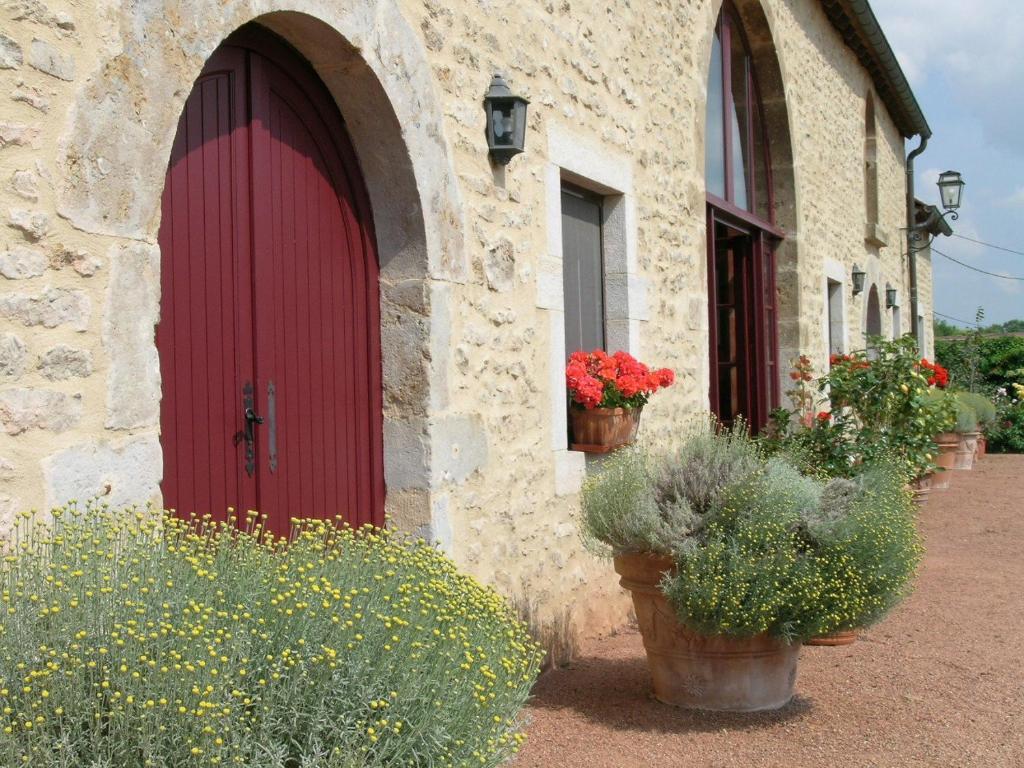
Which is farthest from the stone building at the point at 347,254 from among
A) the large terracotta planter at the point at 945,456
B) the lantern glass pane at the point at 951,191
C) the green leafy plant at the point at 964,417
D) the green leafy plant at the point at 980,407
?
the lantern glass pane at the point at 951,191

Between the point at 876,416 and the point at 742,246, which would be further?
the point at 742,246

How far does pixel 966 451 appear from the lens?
43.0ft

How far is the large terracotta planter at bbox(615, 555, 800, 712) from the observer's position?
3797 millimetres

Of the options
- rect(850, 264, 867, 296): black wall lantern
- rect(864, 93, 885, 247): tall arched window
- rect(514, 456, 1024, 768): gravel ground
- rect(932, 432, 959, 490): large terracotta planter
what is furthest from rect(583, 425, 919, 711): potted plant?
rect(864, 93, 885, 247): tall arched window

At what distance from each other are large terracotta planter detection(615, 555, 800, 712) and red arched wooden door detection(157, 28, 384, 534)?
1009 mm

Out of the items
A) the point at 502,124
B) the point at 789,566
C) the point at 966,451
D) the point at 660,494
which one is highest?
the point at 502,124

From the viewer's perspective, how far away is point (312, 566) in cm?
231

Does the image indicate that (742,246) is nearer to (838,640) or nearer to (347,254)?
(838,640)

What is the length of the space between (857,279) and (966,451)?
3.12m

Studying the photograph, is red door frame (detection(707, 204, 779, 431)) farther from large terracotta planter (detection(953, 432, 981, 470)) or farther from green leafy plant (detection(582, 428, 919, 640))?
large terracotta planter (detection(953, 432, 981, 470))

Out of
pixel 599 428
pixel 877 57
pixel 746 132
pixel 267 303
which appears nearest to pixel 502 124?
pixel 267 303

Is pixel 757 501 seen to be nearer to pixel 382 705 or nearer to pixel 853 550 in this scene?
pixel 853 550

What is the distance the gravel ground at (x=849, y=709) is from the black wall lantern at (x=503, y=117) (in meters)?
2.18

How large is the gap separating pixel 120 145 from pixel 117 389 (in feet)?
1.91
